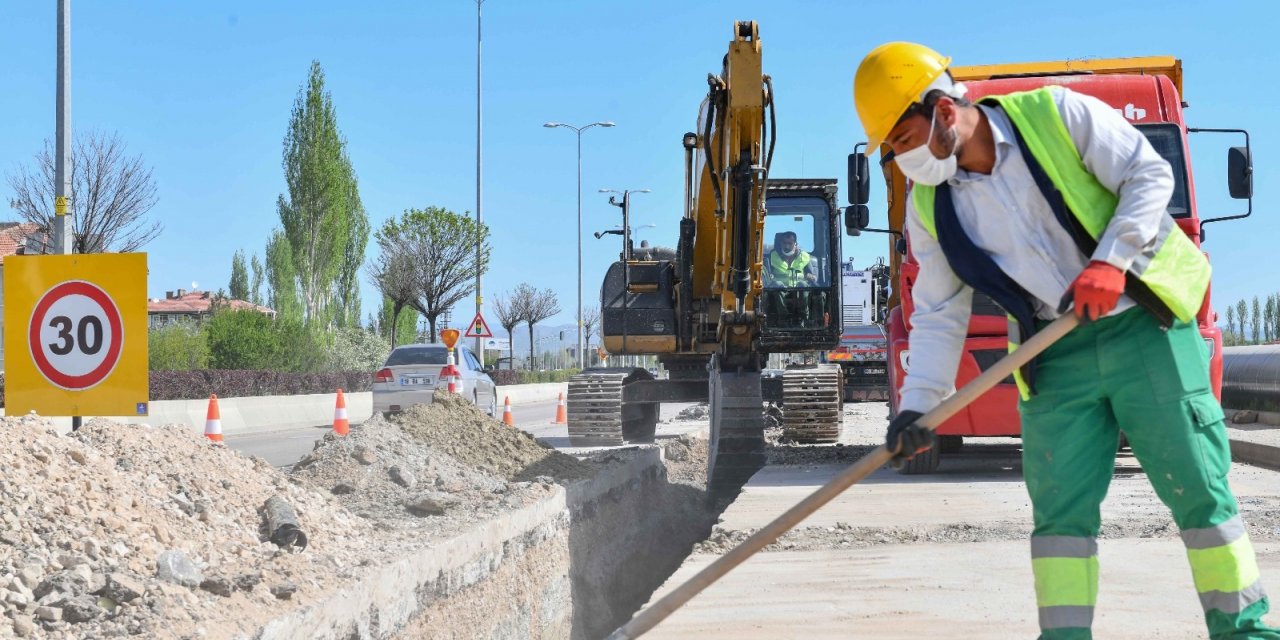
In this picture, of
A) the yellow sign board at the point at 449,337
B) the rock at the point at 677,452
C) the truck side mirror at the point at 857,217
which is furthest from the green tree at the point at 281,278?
the truck side mirror at the point at 857,217

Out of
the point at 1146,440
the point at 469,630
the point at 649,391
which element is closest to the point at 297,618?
the point at 469,630

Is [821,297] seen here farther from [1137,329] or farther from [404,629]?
[1137,329]

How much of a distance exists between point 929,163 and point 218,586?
117 inches

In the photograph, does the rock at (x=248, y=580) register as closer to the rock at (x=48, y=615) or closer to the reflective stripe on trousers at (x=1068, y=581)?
the rock at (x=48, y=615)

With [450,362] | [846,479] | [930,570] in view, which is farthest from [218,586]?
[450,362]

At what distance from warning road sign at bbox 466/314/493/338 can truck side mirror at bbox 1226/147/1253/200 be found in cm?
2002

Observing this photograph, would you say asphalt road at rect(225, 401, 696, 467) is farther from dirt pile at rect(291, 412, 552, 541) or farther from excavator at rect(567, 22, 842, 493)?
dirt pile at rect(291, 412, 552, 541)

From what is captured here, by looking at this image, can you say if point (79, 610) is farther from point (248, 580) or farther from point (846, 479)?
point (846, 479)

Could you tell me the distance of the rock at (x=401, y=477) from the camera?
835cm

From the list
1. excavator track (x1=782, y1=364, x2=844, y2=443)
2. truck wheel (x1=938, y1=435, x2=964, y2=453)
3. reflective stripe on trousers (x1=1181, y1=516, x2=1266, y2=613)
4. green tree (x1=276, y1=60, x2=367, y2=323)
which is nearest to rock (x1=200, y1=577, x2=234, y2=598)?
reflective stripe on trousers (x1=1181, y1=516, x2=1266, y2=613)

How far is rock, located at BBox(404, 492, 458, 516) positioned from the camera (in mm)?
7543

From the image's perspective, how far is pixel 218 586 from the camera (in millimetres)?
4887

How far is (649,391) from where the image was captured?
651 inches

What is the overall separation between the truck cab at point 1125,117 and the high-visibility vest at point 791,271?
3.62 meters
